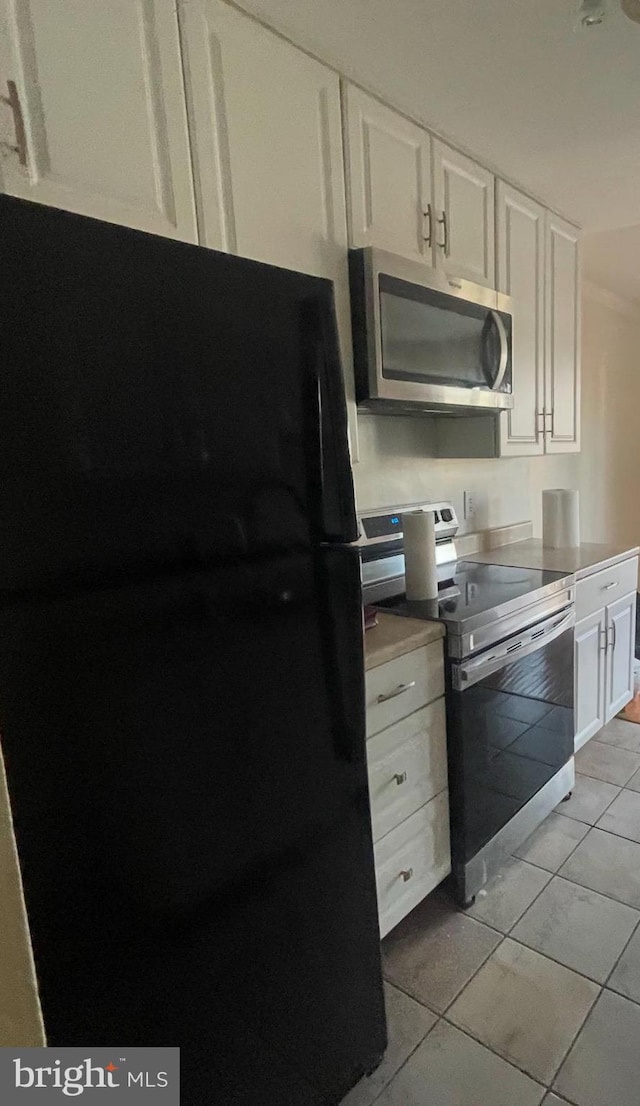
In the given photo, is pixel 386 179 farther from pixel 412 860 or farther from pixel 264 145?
pixel 412 860

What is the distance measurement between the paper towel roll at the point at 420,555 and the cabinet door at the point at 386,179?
85cm

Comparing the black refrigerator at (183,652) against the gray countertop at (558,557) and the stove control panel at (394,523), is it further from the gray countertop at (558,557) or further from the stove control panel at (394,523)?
the gray countertop at (558,557)

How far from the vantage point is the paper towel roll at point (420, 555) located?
6.17 ft

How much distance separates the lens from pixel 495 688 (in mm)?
1793

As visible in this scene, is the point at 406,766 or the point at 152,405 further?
the point at 406,766

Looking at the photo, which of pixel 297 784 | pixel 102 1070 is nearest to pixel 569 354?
pixel 297 784

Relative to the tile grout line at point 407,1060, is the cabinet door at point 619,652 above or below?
above

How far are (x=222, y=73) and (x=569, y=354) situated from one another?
Result: 207cm

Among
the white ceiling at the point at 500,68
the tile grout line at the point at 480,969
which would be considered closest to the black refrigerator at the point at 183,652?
the tile grout line at the point at 480,969

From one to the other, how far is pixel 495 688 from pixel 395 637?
44 centimetres

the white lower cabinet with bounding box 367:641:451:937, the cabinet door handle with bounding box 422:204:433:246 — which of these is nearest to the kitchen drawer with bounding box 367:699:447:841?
the white lower cabinet with bounding box 367:641:451:937

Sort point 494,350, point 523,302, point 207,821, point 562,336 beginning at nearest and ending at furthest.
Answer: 1. point 207,821
2. point 494,350
3. point 523,302
4. point 562,336

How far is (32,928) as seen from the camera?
2.61 feet

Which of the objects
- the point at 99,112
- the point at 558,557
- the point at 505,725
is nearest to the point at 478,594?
the point at 505,725
